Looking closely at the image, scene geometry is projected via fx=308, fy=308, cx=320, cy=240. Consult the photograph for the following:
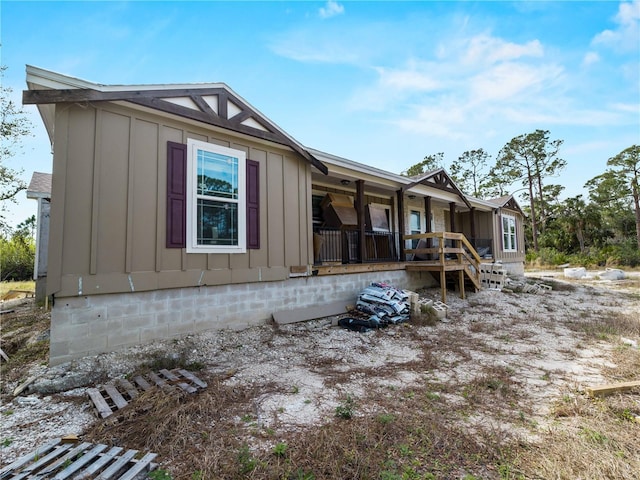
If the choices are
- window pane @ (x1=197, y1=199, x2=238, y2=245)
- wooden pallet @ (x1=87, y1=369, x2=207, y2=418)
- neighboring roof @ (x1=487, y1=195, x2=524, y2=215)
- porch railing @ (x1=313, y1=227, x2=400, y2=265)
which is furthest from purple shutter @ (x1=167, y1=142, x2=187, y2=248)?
neighboring roof @ (x1=487, y1=195, x2=524, y2=215)

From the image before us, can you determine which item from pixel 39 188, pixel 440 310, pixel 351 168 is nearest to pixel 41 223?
pixel 39 188

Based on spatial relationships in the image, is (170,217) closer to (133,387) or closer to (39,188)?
(133,387)

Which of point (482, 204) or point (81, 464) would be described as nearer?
point (81, 464)

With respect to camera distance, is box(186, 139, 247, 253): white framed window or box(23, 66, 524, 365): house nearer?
box(23, 66, 524, 365): house

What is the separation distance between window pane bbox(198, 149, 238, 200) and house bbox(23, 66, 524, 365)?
19 mm

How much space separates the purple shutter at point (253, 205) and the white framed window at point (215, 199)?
11cm

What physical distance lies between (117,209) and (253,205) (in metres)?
2.15

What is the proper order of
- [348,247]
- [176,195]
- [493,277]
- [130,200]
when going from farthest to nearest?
1. [493,277]
2. [348,247]
3. [176,195]
4. [130,200]

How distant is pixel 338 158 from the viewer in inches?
297

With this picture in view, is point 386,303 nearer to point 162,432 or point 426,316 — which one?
point 426,316

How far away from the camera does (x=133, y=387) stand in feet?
11.1

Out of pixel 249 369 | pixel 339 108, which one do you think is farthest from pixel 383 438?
pixel 339 108

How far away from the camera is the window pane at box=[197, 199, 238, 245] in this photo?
202 inches

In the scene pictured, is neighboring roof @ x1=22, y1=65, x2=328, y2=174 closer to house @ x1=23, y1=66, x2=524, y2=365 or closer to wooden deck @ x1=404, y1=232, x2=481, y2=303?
house @ x1=23, y1=66, x2=524, y2=365
